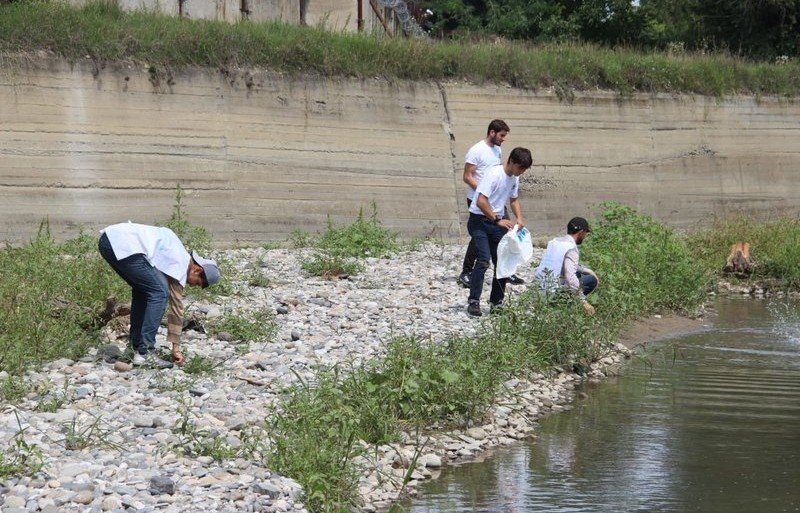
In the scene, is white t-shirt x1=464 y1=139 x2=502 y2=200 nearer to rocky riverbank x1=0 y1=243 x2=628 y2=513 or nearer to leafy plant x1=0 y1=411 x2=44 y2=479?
rocky riverbank x1=0 y1=243 x2=628 y2=513

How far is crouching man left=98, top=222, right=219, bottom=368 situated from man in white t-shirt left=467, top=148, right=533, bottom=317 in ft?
10.9

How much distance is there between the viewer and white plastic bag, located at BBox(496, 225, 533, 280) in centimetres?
1120

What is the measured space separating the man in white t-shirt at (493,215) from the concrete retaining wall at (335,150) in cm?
664

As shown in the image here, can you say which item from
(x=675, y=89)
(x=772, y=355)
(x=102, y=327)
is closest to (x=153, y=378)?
(x=102, y=327)

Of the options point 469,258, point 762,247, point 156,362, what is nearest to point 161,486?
point 156,362

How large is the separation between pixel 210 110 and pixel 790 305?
8.91m

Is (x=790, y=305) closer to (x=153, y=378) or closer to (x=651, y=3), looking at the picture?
(x=153, y=378)

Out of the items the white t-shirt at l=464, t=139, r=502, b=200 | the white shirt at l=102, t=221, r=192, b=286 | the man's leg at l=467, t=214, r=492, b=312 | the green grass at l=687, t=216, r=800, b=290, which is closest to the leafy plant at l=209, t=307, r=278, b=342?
the white shirt at l=102, t=221, r=192, b=286

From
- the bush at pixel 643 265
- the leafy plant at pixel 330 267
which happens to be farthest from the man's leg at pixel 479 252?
the leafy plant at pixel 330 267

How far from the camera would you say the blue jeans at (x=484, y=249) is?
11430 millimetres

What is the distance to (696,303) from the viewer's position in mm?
14781

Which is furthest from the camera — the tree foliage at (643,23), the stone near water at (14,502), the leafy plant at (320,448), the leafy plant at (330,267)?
the tree foliage at (643,23)

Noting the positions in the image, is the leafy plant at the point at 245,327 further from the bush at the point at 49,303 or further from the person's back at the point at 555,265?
the person's back at the point at 555,265

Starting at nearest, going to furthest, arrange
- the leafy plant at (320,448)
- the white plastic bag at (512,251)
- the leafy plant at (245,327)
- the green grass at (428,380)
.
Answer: the leafy plant at (320,448), the green grass at (428,380), the leafy plant at (245,327), the white plastic bag at (512,251)
